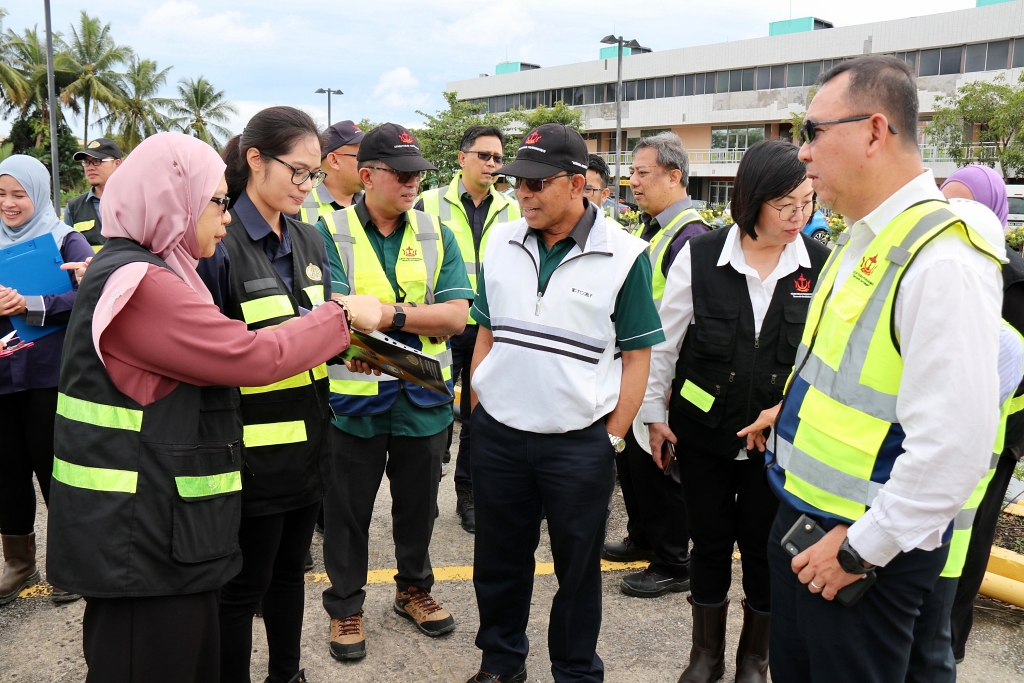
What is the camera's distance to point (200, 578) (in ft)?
6.87

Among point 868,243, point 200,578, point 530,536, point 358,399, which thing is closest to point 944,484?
point 868,243

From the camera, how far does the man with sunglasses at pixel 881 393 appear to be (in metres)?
1.73

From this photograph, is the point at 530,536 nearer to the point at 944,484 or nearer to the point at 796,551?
the point at 796,551

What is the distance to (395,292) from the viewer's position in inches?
140

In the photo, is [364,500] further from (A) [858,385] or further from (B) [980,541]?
(B) [980,541]

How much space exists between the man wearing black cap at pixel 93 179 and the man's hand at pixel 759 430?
5.46 meters

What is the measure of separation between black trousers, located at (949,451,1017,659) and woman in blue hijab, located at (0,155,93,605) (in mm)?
4056

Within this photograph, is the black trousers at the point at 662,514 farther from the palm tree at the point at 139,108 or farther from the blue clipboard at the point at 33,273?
the palm tree at the point at 139,108

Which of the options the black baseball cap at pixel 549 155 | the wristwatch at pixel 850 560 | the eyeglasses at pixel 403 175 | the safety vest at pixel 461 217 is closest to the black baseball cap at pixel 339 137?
the safety vest at pixel 461 217

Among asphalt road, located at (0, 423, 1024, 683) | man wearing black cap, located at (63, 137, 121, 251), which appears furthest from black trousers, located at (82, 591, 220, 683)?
man wearing black cap, located at (63, 137, 121, 251)

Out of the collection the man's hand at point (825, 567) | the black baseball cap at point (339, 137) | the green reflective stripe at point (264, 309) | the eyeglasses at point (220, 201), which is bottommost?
the man's hand at point (825, 567)

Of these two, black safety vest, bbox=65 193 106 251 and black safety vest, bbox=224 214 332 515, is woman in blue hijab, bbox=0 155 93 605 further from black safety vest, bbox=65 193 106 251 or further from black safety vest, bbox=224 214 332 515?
black safety vest, bbox=65 193 106 251

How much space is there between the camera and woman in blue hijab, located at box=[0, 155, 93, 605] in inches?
147

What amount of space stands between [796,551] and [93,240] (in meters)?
6.02
